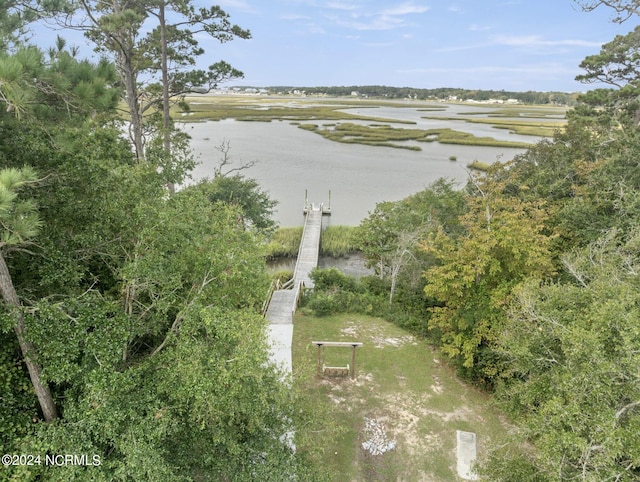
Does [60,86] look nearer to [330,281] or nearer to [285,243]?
[330,281]

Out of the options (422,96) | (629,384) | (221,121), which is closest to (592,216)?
(629,384)

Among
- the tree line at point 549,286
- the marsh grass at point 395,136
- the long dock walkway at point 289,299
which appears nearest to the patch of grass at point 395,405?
the long dock walkway at point 289,299

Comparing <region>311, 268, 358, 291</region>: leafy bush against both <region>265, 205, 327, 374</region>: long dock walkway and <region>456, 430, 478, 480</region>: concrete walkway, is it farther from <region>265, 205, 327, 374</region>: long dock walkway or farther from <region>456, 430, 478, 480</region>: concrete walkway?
<region>456, 430, 478, 480</region>: concrete walkway

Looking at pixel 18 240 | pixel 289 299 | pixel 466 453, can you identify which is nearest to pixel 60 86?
pixel 18 240

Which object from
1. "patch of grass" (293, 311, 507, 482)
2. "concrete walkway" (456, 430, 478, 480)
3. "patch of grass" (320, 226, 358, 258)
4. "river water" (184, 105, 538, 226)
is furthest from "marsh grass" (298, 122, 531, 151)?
"concrete walkway" (456, 430, 478, 480)

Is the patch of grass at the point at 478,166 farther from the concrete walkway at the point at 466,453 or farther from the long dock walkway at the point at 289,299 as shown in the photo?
the concrete walkway at the point at 466,453
